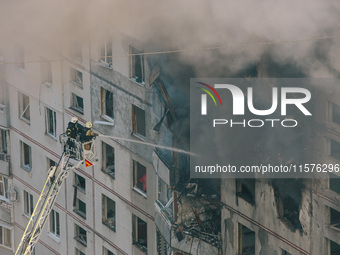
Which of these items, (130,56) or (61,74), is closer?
(130,56)

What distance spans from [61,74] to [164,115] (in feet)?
17.1

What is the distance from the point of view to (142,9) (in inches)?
1113

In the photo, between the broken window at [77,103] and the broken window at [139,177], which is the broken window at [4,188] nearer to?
the broken window at [77,103]

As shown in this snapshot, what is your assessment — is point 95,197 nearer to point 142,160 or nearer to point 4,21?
point 142,160

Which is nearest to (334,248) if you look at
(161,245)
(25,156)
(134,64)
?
(161,245)

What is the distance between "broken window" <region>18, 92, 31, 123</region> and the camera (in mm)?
34603

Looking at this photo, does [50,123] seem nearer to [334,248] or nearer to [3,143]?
[3,143]

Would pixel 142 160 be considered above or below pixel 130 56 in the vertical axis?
below

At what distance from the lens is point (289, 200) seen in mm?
25328

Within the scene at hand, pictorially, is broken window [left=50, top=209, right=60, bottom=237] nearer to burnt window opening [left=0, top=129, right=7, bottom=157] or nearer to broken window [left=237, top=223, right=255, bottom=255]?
burnt window opening [left=0, top=129, right=7, bottom=157]

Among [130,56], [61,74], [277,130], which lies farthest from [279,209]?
[61,74]

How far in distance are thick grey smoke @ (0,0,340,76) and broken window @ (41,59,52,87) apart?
79 centimetres

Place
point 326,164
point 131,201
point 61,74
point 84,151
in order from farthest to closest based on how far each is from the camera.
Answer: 1. point 61,74
2. point 131,201
3. point 84,151
4. point 326,164

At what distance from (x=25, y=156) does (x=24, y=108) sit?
1465mm
